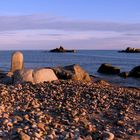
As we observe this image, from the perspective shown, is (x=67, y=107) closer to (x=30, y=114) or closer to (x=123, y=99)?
(x=30, y=114)

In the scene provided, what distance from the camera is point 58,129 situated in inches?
432

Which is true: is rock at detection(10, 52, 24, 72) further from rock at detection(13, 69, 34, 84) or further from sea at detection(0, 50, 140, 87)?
sea at detection(0, 50, 140, 87)

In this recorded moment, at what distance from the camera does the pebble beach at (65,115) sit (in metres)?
10.6

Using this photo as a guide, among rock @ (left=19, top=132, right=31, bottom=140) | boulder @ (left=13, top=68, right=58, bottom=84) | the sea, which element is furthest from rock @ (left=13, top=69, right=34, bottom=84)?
the sea

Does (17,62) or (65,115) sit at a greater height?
(17,62)

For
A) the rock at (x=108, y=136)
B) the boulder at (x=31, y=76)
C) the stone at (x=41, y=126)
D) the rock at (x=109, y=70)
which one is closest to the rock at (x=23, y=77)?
the boulder at (x=31, y=76)

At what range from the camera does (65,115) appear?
12648 mm

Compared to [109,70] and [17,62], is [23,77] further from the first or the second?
[109,70]

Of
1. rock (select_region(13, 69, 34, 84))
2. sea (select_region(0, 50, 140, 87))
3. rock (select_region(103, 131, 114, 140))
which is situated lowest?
sea (select_region(0, 50, 140, 87))

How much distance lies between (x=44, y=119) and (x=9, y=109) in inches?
60.1

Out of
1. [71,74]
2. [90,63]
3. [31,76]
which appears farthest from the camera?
[90,63]

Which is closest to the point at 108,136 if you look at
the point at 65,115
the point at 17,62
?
the point at 65,115

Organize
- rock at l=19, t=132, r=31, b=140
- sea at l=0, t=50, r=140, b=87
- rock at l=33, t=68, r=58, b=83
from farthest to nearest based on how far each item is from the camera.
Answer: sea at l=0, t=50, r=140, b=87 < rock at l=33, t=68, r=58, b=83 < rock at l=19, t=132, r=31, b=140

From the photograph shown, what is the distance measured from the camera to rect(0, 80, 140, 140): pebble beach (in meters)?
10.6
